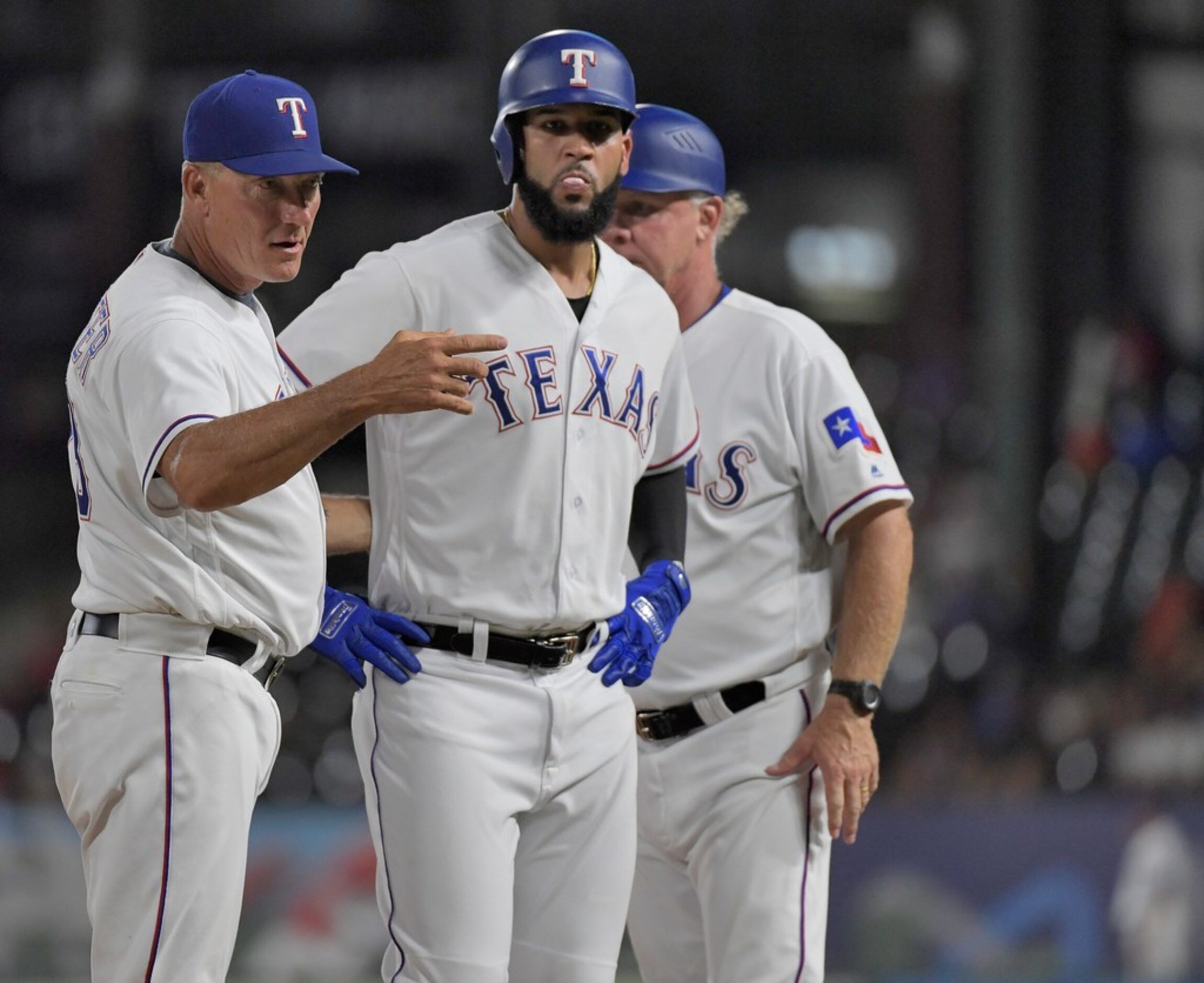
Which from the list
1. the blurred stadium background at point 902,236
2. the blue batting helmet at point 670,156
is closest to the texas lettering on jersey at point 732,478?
the blue batting helmet at point 670,156

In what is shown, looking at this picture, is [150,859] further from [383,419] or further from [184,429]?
[383,419]

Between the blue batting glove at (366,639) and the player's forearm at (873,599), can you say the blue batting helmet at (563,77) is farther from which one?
the player's forearm at (873,599)

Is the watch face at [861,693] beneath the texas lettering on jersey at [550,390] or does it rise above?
beneath

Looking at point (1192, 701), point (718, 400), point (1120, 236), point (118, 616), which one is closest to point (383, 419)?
point (118, 616)

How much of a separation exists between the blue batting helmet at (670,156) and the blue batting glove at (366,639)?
1.10 meters

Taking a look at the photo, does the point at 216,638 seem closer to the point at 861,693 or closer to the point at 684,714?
the point at 684,714

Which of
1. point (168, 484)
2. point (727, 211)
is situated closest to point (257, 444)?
point (168, 484)

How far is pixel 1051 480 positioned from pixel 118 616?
7192 millimetres

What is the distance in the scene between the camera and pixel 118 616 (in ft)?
8.84

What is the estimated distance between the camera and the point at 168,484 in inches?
102

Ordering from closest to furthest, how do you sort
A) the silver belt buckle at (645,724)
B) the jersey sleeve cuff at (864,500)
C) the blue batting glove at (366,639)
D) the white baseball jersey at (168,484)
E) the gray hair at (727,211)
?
1. the white baseball jersey at (168,484)
2. the blue batting glove at (366,639)
3. the jersey sleeve cuff at (864,500)
4. the silver belt buckle at (645,724)
5. the gray hair at (727,211)

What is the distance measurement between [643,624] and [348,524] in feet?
1.77

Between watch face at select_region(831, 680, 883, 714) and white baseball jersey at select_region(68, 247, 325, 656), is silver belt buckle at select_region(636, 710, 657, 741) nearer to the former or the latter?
watch face at select_region(831, 680, 883, 714)

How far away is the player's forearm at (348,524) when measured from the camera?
10.3 feet
